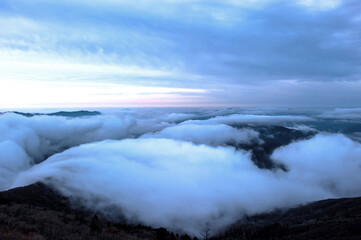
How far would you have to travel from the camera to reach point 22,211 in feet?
77.6

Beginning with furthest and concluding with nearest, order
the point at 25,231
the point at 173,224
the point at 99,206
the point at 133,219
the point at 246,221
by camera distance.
→ the point at 246,221, the point at 173,224, the point at 133,219, the point at 99,206, the point at 25,231

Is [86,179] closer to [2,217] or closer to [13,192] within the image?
[13,192]

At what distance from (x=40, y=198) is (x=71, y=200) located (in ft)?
60.0

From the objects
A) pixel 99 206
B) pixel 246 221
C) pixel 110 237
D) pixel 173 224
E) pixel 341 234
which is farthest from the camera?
pixel 246 221

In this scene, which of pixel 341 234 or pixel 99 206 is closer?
pixel 341 234

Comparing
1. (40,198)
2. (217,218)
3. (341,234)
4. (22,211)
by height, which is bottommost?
(217,218)

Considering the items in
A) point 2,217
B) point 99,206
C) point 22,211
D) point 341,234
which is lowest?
point 99,206

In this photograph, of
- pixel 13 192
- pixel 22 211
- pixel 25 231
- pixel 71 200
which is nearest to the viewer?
pixel 25 231

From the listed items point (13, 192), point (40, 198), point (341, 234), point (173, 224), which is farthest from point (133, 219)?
point (341, 234)

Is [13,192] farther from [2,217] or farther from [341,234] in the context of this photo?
[341,234]

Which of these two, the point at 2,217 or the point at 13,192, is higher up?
the point at 2,217

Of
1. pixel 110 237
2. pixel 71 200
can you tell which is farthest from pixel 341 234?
pixel 71 200

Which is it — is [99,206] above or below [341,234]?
below

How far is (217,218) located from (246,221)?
70.0ft
